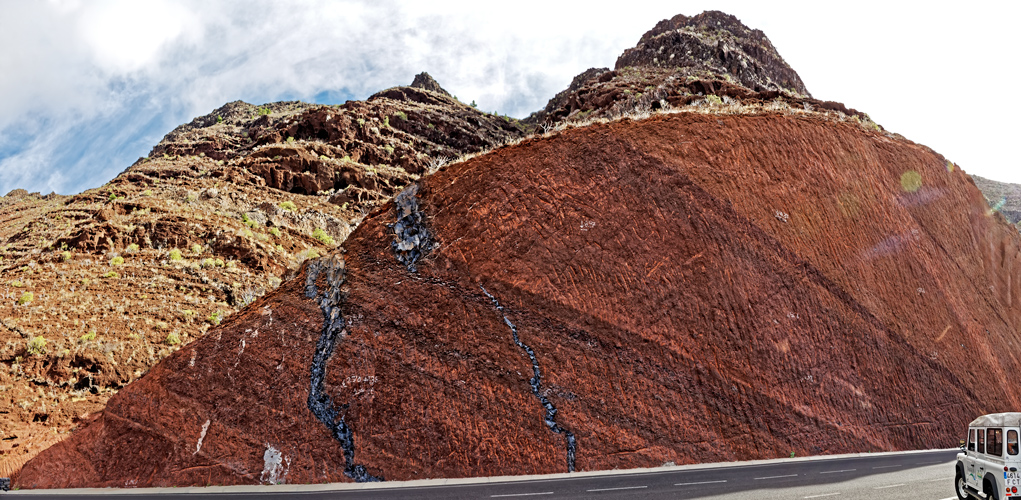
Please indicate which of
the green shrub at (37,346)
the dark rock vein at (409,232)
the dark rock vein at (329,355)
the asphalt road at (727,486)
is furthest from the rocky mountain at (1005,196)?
the green shrub at (37,346)

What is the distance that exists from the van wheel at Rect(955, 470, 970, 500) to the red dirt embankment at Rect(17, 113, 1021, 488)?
3.30 metres

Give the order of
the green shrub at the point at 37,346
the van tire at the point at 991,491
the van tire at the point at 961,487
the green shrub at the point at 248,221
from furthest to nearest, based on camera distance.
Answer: the green shrub at the point at 248,221 → the green shrub at the point at 37,346 → the van tire at the point at 961,487 → the van tire at the point at 991,491

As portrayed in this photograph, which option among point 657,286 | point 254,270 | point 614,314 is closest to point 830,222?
point 657,286

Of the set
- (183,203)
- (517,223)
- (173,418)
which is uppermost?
(183,203)

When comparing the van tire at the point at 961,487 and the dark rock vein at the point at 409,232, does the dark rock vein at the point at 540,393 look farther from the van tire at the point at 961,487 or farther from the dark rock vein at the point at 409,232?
the van tire at the point at 961,487

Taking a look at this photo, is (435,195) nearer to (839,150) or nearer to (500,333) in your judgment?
(500,333)

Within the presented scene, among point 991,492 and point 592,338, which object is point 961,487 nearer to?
point 991,492

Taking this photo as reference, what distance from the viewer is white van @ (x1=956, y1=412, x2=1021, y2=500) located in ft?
23.0

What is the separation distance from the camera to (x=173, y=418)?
39.3ft

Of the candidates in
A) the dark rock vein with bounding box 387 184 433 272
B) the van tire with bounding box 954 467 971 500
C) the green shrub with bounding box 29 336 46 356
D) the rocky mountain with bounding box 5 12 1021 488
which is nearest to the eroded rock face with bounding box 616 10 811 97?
the rocky mountain with bounding box 5 12 1021 488

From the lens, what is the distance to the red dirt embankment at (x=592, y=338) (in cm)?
1130

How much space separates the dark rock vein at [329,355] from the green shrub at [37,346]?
877cm

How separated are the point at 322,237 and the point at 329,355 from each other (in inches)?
654

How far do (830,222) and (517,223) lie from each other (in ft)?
27.1
